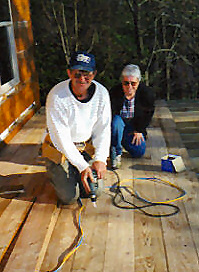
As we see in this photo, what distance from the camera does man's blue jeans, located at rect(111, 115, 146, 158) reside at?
135 inches

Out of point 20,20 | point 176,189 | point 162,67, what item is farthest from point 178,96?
point 176,189

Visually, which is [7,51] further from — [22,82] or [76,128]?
[76,128]

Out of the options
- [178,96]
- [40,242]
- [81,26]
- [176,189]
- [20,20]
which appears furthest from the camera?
[178,96]

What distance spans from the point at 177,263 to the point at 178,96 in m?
5.32

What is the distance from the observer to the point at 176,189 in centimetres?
299

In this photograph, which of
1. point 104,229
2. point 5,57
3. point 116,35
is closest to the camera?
point 104,229

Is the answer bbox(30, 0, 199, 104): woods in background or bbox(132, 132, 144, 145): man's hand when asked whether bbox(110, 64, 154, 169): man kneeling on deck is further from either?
bbox(30, 0, 199, 104): woods in background

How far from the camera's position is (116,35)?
658 cm

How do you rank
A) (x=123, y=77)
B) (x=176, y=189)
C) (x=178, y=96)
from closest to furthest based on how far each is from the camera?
(x=176, y=189)
(x=123, y=77)
(x=178, y=96)

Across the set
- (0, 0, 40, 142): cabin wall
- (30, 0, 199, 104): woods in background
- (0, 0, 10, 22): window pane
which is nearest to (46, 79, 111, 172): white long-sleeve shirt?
(0, 0, 40, 142): cabin wall

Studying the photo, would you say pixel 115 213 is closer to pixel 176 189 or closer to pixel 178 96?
pixel 176 189

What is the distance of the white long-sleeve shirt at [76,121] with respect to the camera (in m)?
2.59

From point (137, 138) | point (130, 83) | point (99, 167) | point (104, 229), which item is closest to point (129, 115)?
point (137, 138)

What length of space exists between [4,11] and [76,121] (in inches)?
106
